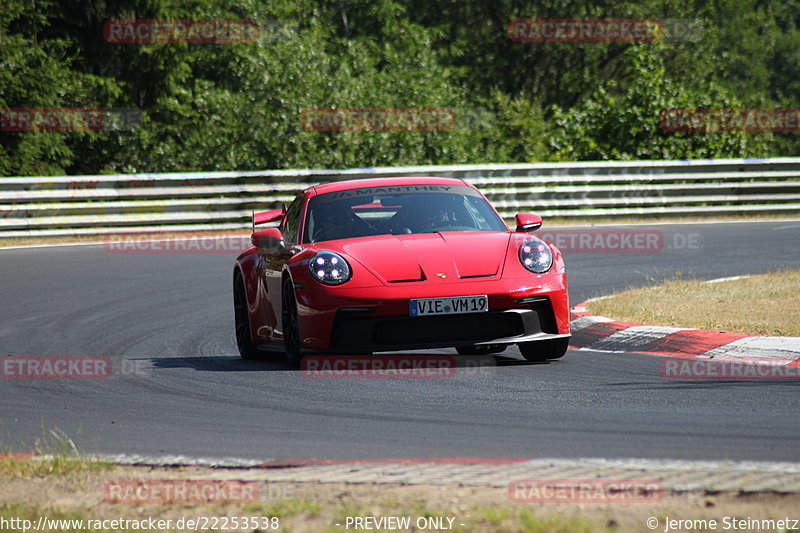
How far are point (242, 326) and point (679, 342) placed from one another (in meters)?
3.32

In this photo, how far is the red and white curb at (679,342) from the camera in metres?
8.28

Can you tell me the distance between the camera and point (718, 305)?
1106 centimetres

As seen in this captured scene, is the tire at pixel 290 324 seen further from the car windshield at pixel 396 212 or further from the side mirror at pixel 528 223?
the side mirror at pixel 528 223

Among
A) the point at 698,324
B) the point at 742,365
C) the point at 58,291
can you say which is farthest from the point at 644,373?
the point at 58,291

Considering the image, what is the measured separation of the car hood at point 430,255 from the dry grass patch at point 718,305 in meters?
2.02

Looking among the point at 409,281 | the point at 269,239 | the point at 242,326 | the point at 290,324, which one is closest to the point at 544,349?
the point at 409,281

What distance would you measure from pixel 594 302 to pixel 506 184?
484 inches

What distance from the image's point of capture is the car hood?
8148 millimetres

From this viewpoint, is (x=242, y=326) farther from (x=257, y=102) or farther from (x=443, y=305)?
(x=257, y=102)

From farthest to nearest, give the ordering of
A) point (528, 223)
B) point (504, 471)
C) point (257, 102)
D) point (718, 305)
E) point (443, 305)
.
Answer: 1. point (257, 102)
2. point (718, 305)
3. point (528, 223)
4. point (443, 305)
5. point (504, 471)

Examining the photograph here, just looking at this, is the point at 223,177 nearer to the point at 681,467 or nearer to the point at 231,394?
the point at 231,394

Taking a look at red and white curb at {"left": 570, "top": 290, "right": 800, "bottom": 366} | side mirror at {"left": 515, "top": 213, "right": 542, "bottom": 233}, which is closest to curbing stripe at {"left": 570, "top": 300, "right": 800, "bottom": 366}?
red and white curb at {"left": 570, "top": 290, "right": 800, "bottom": 366}

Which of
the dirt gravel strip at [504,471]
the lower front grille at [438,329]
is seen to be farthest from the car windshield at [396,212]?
the dirt gravel strip at [504,471]

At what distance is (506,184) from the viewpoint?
23703 millimetres
